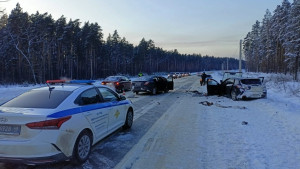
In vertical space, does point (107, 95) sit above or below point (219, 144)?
above

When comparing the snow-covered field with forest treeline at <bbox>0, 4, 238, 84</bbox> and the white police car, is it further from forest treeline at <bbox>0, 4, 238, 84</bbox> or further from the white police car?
forest treeline at <bbox>0, 4, 238, 84</bbox>

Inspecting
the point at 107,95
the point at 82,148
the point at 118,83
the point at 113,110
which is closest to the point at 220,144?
the point at 113,110

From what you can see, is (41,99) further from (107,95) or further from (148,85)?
(148,85)

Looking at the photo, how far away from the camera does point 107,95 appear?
21.0ft

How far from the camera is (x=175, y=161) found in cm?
494

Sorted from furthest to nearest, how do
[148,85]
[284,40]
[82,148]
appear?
[284,40] < [148,85] < [82,148]

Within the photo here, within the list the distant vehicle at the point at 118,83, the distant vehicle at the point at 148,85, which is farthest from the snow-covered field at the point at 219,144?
the distant vehicle at the point at 118,83

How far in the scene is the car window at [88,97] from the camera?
5.04 metres

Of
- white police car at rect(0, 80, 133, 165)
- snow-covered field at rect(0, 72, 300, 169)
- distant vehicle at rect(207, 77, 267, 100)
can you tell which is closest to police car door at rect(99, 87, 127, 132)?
white police car at rect(0, 80, 133, 165)

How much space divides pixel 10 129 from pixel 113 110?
270 centimetres

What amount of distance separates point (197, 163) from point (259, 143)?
226cm

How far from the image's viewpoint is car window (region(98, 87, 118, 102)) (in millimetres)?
6165

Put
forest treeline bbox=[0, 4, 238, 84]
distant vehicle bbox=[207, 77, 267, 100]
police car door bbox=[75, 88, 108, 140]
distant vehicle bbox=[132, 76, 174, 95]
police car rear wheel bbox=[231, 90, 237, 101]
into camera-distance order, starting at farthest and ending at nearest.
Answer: forest treeline bbox=[0, 4, 238, 84]
distant vehicle bbox=[132, 76, 174, 95]
police car rear wheel bbox=[231, 90, 237, 101]
distant vehicle bbox=[207, 77, 267, 100]
police car door bbox=[75, 88, 108, 140]

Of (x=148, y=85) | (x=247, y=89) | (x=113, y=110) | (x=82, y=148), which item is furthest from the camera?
(x=148, y=85)
